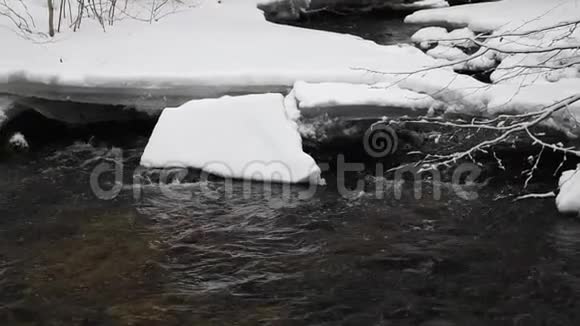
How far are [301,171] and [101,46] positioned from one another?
377cm

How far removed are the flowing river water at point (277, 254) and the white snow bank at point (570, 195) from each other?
12 centimetres

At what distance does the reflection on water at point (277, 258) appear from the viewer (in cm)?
405

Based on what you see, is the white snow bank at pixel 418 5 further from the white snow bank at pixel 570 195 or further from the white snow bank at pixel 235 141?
the white snow bank at pixel 570 195

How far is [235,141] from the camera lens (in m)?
6.17

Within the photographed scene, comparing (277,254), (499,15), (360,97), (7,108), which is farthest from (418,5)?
(277,254)

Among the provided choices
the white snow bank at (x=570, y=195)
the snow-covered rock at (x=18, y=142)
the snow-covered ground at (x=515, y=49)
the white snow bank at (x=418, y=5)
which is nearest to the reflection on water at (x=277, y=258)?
the white snow bank at (x=570, y=195)

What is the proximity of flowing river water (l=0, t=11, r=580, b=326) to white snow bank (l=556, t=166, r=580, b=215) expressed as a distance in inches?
4.8

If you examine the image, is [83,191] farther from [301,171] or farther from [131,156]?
[301,171]

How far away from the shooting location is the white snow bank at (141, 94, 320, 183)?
234 inches

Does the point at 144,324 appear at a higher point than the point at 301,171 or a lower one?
lower

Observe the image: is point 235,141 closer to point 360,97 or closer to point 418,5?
point 360,97

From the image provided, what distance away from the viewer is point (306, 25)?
11891 mm

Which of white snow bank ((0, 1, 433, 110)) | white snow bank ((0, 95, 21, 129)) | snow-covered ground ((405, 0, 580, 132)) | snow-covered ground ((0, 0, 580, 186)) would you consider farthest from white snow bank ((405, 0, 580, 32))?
white snow bank ((0, 95, 21, 129))

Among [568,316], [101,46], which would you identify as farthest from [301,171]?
[101,46]
